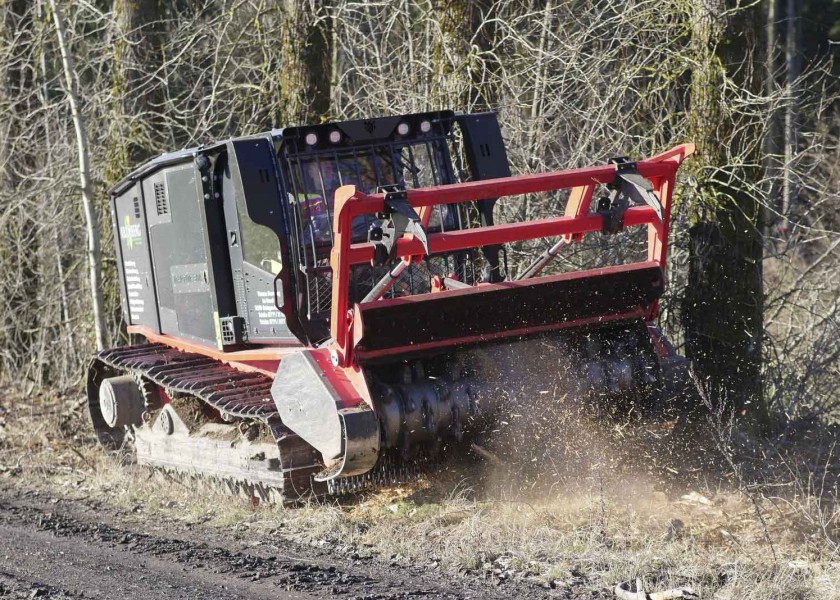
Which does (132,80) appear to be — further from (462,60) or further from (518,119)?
(518,119)

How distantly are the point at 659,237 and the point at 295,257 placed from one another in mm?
2374

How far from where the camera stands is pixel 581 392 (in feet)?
22.2

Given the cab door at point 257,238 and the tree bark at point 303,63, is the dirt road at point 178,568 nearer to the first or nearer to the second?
the cab door at point 257,238

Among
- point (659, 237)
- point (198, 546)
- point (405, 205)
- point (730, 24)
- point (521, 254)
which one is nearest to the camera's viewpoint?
point (405, 205)

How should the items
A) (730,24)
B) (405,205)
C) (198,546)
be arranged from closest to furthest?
(405,205) < (198,546) < (730,24)

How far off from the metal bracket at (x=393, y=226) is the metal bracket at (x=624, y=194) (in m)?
1.36

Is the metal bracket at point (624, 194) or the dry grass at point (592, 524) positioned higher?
the metal bracket at point (624, 194)

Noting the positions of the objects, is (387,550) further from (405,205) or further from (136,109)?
(136,109)

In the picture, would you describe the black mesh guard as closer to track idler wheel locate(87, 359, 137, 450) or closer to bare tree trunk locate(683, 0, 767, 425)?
bare tree trunk locate(683, 0, 767, 425)

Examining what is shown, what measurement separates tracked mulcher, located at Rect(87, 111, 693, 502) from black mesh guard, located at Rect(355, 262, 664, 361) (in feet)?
0.04

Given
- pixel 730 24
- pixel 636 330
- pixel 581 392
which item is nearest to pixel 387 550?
pixel 581 392

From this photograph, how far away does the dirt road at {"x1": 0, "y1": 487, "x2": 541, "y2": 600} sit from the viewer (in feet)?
17.4

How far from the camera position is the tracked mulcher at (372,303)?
6129 millimetres

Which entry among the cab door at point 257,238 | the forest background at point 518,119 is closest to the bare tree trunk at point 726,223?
the forest background at point 518,119
